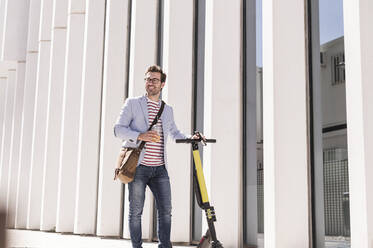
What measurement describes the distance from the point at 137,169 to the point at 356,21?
2.70 metres

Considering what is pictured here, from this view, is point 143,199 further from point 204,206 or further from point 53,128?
point 53,128

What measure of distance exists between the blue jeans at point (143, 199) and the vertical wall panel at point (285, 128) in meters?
1.47

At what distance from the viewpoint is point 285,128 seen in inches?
234

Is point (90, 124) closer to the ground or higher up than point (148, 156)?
higher up

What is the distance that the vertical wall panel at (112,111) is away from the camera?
10484 mm

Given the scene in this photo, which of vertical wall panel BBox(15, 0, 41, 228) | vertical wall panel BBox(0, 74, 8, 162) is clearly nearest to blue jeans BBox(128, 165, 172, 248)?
vertical wall panel BBox(15, 0, 41, 228)

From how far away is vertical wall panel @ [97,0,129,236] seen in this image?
1048 centimetres

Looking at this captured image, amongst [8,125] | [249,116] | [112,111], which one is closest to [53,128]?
[112,111]

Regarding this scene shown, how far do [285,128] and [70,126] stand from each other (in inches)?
334

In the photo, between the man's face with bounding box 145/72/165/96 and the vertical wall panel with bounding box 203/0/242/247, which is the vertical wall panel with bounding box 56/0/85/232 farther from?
the man's face with bounding box 145/72/165/96

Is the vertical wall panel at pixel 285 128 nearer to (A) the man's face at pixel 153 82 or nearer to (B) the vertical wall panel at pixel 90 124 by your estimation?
(A) the man's face at pixel 153 82

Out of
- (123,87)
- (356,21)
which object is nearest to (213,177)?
(356,21)

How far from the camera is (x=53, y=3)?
1658 centimetres

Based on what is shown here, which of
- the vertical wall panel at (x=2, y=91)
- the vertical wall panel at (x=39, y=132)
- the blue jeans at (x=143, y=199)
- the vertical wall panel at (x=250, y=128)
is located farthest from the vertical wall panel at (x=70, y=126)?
the vertical wall panel at (x=2, y=91)
